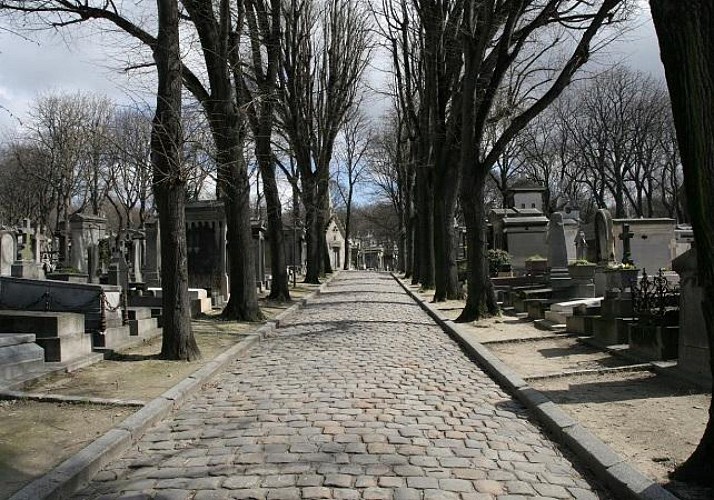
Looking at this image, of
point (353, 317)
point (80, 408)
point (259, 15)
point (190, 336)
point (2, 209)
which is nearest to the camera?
point (80, 408)

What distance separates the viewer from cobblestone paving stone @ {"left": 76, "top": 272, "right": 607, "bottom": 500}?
4.45m

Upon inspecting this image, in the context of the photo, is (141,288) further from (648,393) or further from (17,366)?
(648,393)

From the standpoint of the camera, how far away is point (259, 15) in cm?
1834

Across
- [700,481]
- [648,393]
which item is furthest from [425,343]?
[700,481]

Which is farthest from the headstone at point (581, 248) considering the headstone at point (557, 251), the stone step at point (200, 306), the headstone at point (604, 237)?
the stone step at point (200, 306)

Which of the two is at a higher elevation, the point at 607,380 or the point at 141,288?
the point at 141,288

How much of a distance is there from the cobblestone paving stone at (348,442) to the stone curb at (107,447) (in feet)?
0.30

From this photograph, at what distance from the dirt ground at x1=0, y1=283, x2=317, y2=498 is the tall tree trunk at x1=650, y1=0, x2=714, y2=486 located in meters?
4.62

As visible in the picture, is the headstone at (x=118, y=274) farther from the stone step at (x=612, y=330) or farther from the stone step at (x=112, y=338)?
the stone step at (x=612, y=330)

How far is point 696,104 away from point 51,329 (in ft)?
24.9

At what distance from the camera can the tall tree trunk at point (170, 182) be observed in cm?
950

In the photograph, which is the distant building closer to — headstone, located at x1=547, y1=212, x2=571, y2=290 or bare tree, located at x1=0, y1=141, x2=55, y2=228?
bare tree, located at x1=0, y1=141, x2=55, y2=228

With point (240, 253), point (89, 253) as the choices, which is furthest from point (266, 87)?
point (89, 253)

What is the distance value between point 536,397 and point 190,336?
202 inches
